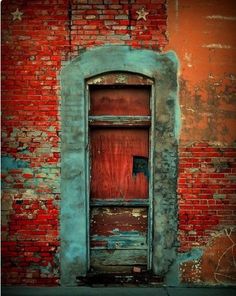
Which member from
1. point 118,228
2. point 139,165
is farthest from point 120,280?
point 139,165

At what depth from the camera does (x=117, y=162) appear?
4.76 metres

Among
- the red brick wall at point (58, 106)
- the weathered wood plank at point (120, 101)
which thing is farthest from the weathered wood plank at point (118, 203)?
the weathered wood plank at point (120, 101)

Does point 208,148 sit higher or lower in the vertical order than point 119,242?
higher

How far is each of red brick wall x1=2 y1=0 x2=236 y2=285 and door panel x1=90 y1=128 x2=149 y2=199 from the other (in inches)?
20.4

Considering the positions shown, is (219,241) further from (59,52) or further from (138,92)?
(59,52)

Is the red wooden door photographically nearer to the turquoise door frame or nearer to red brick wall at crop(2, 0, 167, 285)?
the turquoise door frame

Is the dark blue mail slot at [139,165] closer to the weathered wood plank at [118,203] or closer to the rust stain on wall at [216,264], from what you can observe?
the weathered wood plank at [118,203]

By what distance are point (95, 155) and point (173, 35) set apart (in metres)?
1.91

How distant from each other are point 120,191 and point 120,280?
1.19 m

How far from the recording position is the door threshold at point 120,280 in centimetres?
461

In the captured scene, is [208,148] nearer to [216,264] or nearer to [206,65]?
[206,65]

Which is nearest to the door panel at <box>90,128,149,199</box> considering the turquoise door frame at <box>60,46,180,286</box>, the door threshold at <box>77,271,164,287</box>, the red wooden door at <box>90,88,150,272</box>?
the red wooden door at <box>90,88,150,272</box>

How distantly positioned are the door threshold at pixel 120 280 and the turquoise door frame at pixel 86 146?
0.09 meters

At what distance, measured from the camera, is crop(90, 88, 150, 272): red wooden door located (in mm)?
4730
